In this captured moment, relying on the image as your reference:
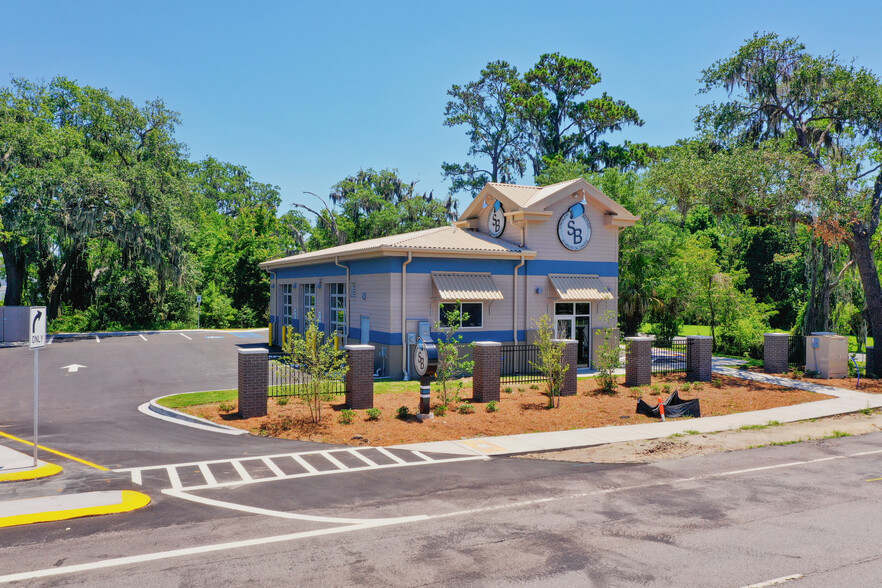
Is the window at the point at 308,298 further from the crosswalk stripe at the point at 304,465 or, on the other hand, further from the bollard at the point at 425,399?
the crosswalk stripe at the point at 304,465

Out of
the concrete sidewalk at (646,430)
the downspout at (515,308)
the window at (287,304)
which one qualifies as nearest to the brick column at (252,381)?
the concrete sidewalk at (646,430)

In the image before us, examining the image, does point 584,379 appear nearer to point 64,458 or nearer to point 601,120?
point 64,458

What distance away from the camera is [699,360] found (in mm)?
20891

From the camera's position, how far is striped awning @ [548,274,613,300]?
23.0 m

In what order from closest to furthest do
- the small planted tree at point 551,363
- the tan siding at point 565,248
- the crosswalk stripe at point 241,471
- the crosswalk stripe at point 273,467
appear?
the crosswalk stripe at point 241,471
the crosswalk stripe at point 273,467
the small planted tree at point 551,363
the tan siding at point 565,248

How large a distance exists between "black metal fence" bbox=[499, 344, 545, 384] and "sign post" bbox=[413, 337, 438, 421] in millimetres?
5714

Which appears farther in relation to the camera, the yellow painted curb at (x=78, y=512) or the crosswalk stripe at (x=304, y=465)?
the crosswalk stripe at (x=304, y=465)

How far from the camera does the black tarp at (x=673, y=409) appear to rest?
51.8 feet

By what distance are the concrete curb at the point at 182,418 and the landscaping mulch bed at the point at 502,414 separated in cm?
24

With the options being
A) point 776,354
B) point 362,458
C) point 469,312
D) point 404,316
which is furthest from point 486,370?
point 776,354

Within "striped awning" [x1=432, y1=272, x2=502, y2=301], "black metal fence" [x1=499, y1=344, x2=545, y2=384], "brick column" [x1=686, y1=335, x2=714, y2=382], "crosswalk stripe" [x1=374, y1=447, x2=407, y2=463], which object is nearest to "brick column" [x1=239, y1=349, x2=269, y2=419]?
"crosswalk stripe" [x1=374, y1=447, x2=407, y2=463]

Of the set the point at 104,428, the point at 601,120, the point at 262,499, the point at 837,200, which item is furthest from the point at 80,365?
the point at 601,120

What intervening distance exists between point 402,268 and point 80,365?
14.0m

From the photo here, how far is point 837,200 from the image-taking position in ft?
69.6
